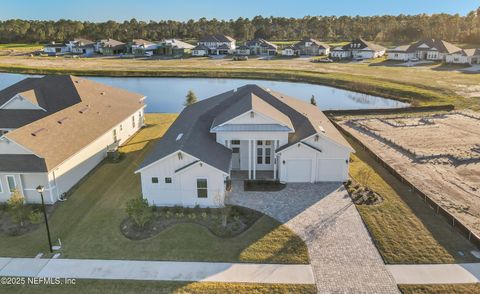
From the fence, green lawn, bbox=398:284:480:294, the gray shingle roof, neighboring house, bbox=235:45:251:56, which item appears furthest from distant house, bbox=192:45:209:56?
green lawn, bbox=398:284:480:294

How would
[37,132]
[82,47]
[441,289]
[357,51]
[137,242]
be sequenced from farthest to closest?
1. [82,47]
2. [357,51]
3. [37,132]
4. [137,242]
5. [441,289]


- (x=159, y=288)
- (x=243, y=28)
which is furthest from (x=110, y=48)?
(x=159, y=288)

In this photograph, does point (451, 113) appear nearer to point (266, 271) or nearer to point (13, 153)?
point (266, 271)

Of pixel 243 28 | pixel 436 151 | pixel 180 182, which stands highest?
pixel 243 28

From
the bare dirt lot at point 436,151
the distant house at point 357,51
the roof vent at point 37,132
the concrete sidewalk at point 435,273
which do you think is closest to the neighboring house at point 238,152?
the bare dirt lot at point 436,151

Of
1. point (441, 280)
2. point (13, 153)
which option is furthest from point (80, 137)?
point (441, 280)

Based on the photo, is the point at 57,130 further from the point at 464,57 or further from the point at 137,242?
the point at 464,57

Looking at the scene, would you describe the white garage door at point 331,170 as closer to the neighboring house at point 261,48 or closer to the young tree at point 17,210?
the young tree at point 17,210
